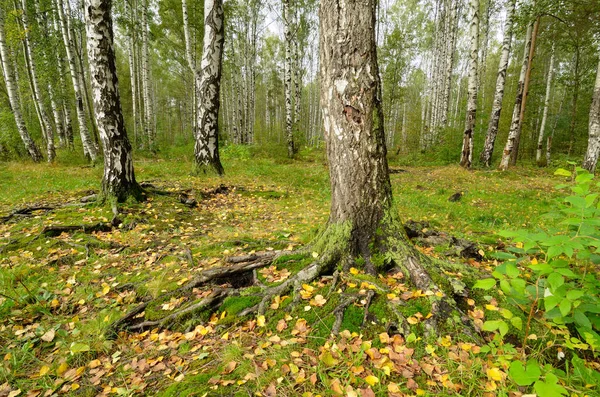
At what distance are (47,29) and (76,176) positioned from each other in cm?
1209

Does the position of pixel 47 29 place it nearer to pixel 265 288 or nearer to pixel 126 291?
pixel 126 291

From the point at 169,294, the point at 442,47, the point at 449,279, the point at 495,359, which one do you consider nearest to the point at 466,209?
the point at 449,279

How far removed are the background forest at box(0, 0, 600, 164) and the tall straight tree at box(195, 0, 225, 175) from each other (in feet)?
11.4

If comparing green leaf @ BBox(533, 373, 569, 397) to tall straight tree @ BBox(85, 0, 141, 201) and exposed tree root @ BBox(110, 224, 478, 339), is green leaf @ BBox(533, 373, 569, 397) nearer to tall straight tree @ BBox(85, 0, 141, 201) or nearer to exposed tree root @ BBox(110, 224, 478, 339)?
exposed tree root @ BBox(110, 224, 478, 339)

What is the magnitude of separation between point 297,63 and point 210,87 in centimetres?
1021

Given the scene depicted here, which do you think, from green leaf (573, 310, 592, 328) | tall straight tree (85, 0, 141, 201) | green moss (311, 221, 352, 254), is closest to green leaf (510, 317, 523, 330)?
green leaf (573, 310, 592, 328)

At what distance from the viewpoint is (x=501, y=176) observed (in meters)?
11.1

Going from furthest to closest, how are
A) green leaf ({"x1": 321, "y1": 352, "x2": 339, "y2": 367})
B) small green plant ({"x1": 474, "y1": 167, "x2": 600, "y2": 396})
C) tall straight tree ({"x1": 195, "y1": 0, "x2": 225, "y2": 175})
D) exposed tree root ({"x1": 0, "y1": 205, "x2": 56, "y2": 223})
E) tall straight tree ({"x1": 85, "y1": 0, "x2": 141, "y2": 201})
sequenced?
tall straight tree ({"x1": 195, "y1": 0, "x2": 225, "y2": 175}), tall straight tree ({"x1": 85, "y1": 0, "x2": 141, "y2": 201}), exposed tree root ({"x1": 0, "y1": 205, "x2": 56, "y2": 223}), green leaf ({"x1": 321, "y1": 352, "x2": 339, "y2": 367}), small green plant ({"x1": 474, "y1": 167, "x2": 600, "y2": 396})

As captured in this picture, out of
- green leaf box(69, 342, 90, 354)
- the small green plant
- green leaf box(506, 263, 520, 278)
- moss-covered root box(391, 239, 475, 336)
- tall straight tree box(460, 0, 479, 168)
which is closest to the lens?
the small green plant

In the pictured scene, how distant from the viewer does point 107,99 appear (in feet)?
18.0

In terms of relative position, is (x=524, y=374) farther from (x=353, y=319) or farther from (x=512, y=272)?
(x=353, y=319)

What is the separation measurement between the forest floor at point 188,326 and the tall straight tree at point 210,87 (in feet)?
9.67

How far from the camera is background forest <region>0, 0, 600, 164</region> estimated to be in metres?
13.2

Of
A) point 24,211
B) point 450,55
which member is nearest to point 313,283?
point 24,211
